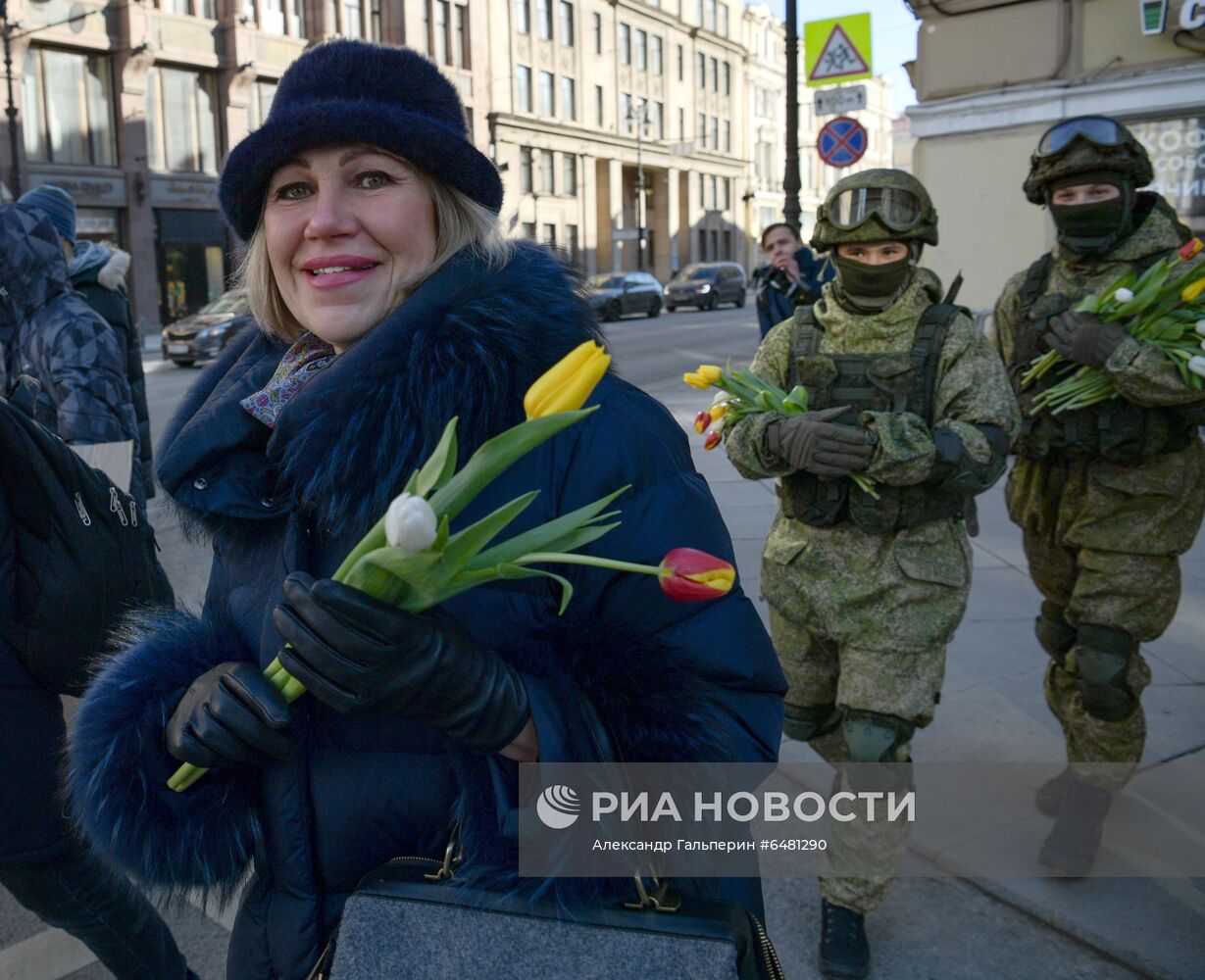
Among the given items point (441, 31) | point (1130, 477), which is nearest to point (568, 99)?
point (441, 31)

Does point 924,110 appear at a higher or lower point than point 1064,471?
higher

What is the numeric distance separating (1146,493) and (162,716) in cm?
280

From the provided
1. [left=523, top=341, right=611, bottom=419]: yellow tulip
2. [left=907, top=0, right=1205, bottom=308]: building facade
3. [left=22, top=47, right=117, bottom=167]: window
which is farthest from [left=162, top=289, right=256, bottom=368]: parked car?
[left=523, top=341, right=611, bottom=419]: yellow tulip

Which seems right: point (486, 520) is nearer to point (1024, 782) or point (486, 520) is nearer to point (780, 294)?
point (1024, 782)

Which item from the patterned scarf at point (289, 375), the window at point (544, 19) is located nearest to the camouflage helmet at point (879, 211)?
the patterned scarf at point (289, 375)

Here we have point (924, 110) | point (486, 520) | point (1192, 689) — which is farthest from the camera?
point (924, 110)

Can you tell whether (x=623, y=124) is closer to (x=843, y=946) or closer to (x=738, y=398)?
(x=738, y=398)

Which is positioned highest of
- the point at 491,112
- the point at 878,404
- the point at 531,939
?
the point at 491,112

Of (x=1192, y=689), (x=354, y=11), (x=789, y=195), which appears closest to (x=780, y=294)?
(x=1192, y=689)

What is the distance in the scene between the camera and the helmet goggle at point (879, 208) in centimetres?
283

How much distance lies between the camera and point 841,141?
11.8m

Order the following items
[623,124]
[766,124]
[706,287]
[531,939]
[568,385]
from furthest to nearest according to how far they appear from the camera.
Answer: [766,124] → [623,124] → [706,287] → [531,939] → [568,385]

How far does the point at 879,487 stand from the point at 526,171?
1851 inches

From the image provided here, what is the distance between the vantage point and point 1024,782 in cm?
372
